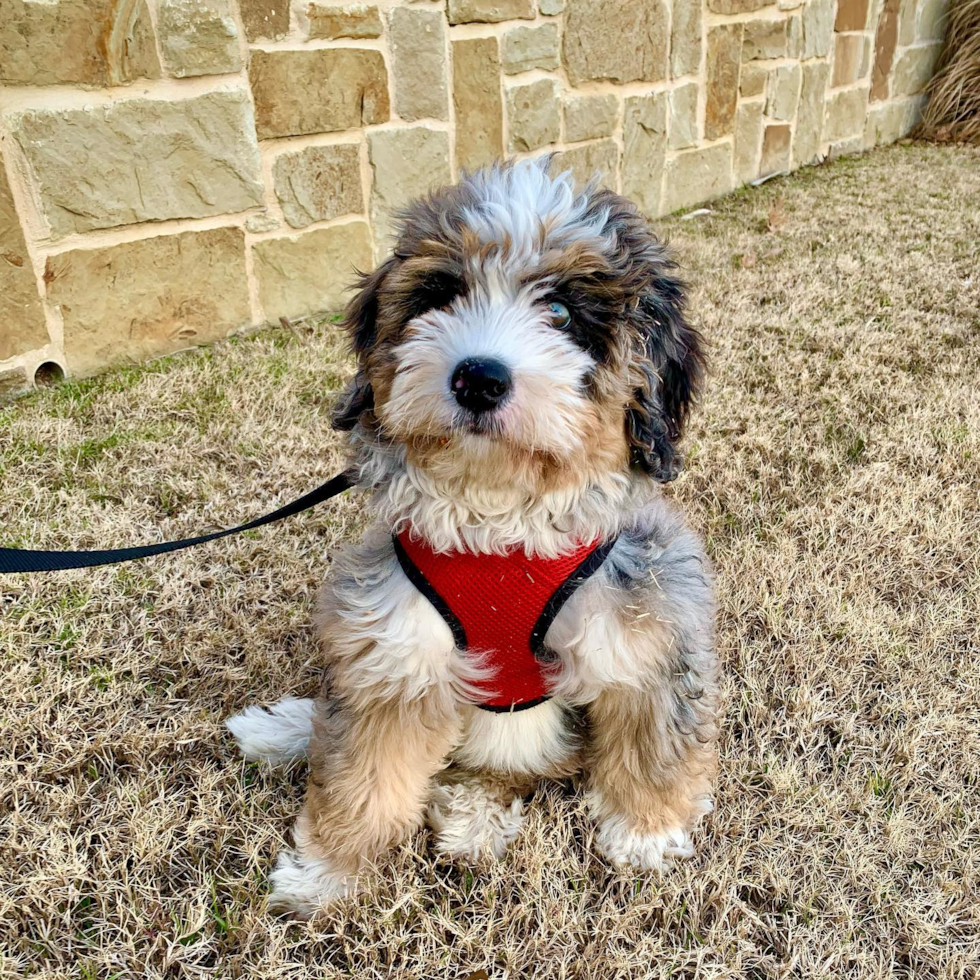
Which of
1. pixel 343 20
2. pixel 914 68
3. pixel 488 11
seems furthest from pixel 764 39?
pixel 343 20

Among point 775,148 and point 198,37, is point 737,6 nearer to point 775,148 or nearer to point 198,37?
point 775,148

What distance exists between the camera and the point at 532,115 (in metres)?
5.42

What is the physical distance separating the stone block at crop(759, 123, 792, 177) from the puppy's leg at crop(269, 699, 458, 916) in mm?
7567

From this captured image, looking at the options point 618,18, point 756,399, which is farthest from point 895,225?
point 756,399

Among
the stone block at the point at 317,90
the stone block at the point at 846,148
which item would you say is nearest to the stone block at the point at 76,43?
the stone block at the point at 317,90

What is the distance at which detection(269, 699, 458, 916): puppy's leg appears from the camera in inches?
72.5

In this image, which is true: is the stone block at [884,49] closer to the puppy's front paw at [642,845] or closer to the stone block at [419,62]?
the stone block at [419,62]

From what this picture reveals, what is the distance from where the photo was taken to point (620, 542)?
1.87 meters

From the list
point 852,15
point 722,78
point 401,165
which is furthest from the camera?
point 852,15

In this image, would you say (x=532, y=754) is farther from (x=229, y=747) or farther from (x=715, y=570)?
(x=715, y=570)

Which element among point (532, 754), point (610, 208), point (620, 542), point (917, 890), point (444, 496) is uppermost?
point (610, 208)

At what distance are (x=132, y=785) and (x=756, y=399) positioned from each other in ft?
10.3

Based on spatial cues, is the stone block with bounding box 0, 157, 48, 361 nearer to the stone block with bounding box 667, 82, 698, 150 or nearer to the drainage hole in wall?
the drainage hole in wall

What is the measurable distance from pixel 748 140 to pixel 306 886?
7573 millimetres
